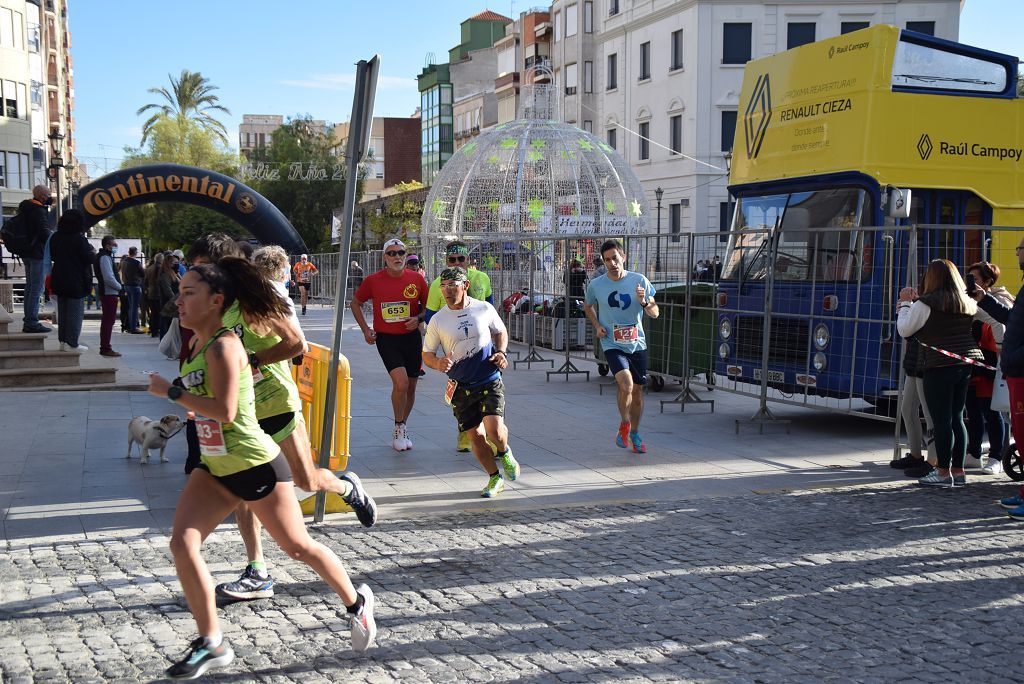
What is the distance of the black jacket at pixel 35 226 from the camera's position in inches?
550

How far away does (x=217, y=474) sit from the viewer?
4.35 meters

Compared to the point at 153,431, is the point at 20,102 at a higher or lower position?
higher

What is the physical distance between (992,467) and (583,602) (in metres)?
5.04

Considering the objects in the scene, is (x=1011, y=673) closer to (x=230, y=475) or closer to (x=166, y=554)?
(x=230, y=475)

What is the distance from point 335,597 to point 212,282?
1811 millimetres

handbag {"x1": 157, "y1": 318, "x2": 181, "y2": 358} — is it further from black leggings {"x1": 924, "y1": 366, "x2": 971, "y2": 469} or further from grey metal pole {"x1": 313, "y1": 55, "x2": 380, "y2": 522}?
black leggings {"x1": 924, "y1": 366, "x2": 971, "y2": 469}

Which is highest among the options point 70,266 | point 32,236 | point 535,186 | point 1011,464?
point 535,186

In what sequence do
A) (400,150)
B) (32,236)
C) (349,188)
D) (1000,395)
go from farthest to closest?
(400,150) → (32,236) → (1000,395) → (349,188)

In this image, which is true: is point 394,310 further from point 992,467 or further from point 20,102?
point 20,102

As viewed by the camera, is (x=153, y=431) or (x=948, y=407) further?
(x=153, y=431)

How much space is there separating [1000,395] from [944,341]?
2.26 ft

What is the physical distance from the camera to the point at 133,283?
2314 cm

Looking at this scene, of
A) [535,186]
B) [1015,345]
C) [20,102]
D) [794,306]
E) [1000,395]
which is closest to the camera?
[1015,345]

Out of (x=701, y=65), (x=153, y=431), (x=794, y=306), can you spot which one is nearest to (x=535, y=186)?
(x=794, y=306)
